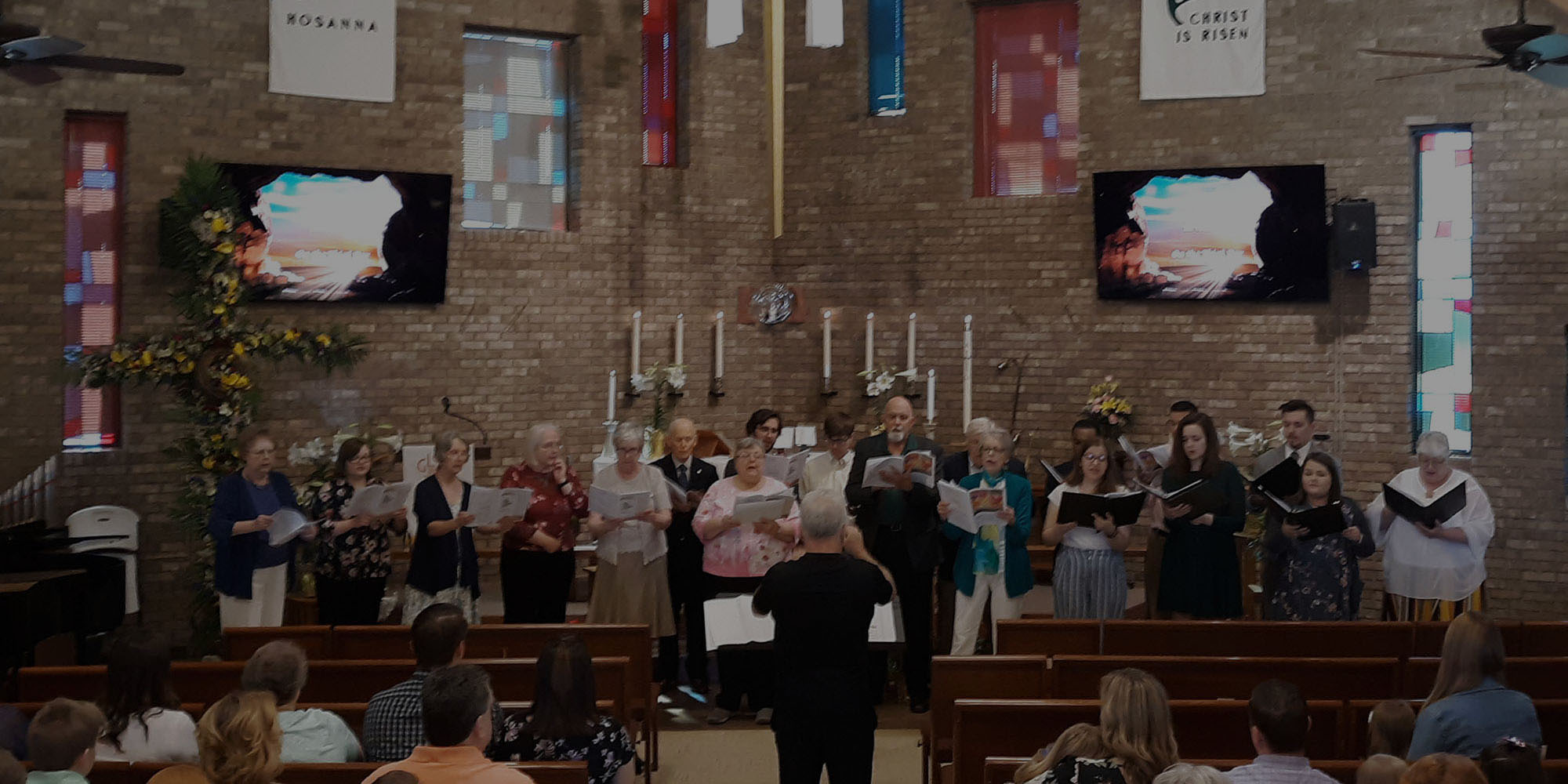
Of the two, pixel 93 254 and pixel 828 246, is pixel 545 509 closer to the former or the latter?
pixel 93 254

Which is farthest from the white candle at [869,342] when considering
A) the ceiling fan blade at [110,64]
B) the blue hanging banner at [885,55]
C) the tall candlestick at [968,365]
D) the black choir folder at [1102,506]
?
the ceiling fan blade at [110,64]

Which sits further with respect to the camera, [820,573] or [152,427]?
[152,427]

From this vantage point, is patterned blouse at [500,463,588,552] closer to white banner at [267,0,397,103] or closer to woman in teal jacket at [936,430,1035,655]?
woman in teal jacket at [936,430,1035,655]

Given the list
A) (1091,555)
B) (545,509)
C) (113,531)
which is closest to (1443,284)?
(1091,555)

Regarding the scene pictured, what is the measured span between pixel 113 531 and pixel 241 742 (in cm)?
640

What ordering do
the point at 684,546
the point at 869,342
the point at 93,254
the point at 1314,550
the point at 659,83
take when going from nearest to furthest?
1. the point at 1314,550
2. the point at 684,546
3. the point at 93,254
4. the point at 869,342
5. the point at 659,83

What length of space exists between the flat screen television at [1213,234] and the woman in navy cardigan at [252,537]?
641 cm

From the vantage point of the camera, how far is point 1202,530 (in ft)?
23.6

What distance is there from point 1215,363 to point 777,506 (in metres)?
5.25

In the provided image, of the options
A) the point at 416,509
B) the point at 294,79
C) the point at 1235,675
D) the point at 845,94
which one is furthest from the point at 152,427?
the point at 1235,675

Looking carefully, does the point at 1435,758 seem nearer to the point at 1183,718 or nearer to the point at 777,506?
the point at 1183,718

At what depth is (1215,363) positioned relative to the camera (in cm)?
1115

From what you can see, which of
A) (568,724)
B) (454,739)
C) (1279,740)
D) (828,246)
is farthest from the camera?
(828,246)

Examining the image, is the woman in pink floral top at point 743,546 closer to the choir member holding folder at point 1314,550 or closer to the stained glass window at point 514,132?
the choir member holding folder at point 1314,550
